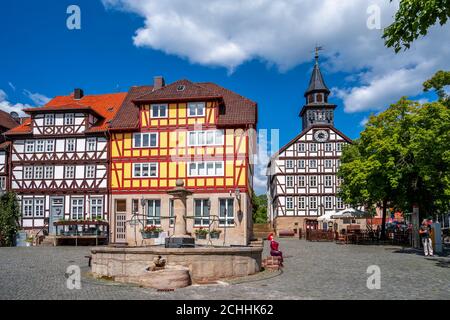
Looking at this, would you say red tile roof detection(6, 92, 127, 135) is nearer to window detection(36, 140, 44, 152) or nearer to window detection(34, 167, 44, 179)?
window detection(36, 140, 44, 152)

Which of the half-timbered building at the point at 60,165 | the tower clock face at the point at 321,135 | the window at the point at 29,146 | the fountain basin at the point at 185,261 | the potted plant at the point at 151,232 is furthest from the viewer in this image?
the tower clock face at the point at 321,135

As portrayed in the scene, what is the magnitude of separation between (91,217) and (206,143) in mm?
10393

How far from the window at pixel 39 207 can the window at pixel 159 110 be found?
36.0 feet

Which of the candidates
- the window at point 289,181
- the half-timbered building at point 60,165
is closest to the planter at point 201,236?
the half-timbered building at point 60,165

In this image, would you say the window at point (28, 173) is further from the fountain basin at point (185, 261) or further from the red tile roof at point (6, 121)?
the fountain basin at point (185, 261)

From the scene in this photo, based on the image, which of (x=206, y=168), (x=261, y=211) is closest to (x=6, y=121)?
(x=206, y=168)

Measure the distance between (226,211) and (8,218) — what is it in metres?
14.9

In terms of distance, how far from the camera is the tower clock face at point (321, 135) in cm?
4941

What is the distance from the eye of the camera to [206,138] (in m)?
31.4
